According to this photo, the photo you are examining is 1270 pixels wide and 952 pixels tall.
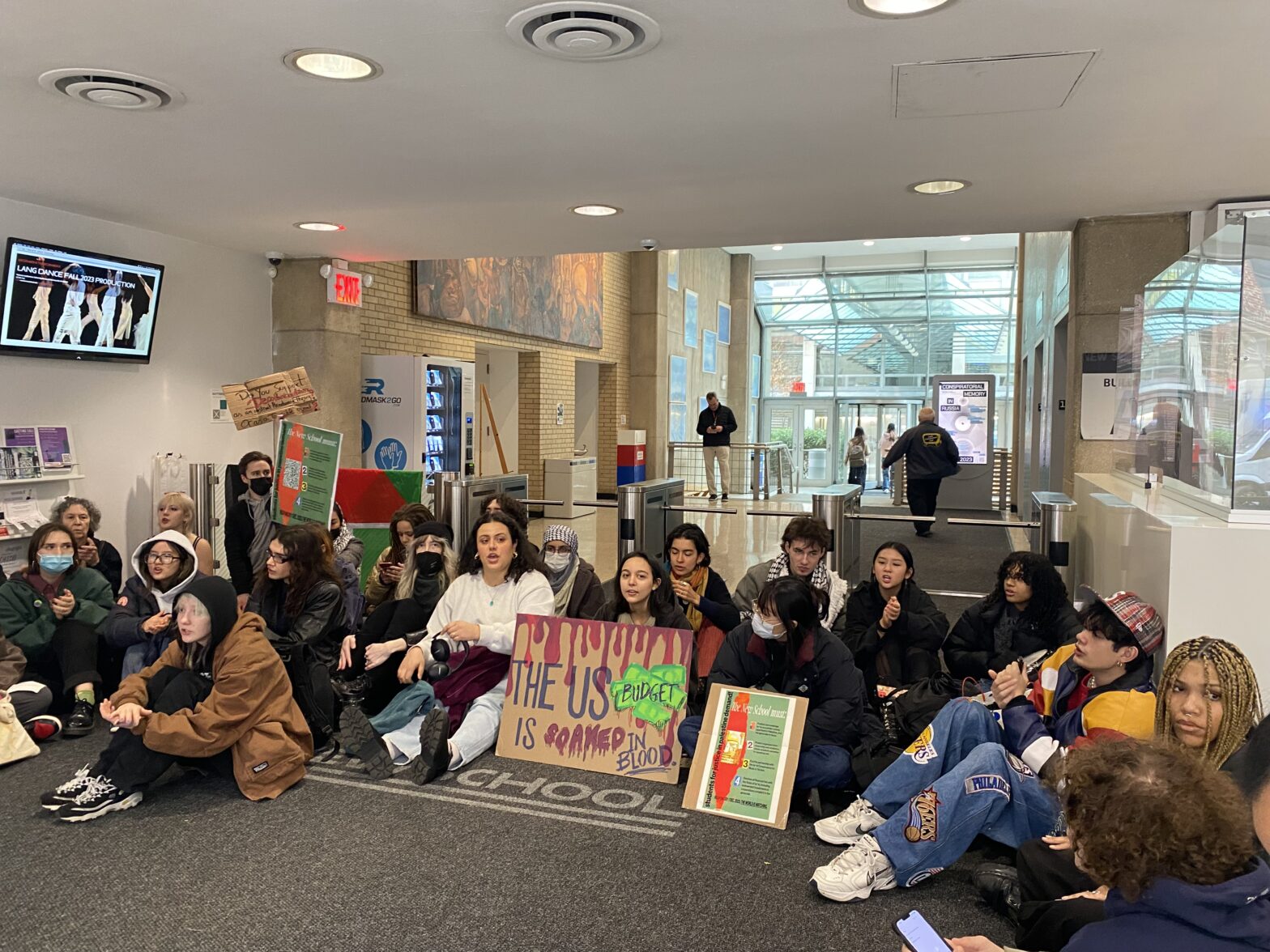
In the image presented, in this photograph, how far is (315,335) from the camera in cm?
803

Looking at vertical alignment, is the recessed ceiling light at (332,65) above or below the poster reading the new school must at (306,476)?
above

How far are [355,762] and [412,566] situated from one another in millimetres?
1150

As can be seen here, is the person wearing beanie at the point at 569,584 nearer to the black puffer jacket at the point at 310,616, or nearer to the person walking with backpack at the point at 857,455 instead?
the black puffer jacket at the point at 310,616

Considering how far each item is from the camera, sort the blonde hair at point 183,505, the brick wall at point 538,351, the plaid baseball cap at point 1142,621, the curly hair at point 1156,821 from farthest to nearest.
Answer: the brick wall at point 538,351 < the blonde hair at point 183,505 < the plaid baseball cap at point 1142,621 < the curly hair at point 1156,821

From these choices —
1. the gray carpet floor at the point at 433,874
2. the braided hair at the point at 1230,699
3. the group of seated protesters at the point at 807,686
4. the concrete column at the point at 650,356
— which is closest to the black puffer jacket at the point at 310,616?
the group of seated protesters at the point at 807,686

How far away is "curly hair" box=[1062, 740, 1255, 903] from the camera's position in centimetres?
160

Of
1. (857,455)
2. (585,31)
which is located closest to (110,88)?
(585,31)

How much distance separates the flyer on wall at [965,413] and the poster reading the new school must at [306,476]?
37.8ft

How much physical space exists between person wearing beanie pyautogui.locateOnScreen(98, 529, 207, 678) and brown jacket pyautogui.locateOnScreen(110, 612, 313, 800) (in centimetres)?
56

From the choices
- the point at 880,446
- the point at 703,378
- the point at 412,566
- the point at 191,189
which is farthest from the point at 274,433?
the point at 880,446

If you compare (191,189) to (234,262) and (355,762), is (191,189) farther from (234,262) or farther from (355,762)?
(355,762)

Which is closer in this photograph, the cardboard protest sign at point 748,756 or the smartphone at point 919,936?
the smartphone at point 919,936

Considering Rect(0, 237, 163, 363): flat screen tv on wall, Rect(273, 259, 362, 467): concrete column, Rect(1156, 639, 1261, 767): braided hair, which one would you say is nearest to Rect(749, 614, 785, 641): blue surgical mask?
Rect(1156, 639, 1261, 767): braided hair

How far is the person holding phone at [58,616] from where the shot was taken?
487cm
